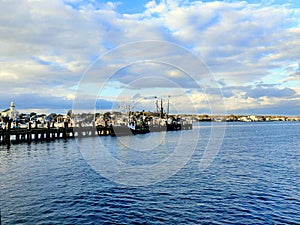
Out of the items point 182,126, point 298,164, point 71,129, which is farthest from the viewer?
point 182,126

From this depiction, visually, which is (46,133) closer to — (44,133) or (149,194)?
(44,133)

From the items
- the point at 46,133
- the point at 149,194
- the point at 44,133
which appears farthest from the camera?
the point at 44,133

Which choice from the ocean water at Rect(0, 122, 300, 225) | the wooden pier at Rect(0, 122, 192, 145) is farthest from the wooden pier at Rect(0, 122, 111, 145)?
the ocean water at Rect(0, 122, 300, 225)

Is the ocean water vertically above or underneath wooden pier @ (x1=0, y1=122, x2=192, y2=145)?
underneath

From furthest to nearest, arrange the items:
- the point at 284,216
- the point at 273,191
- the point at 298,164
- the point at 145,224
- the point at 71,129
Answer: the point at 71,129 < the point at 298,164 < the point at 273,191 < the point at 284,216 < the point at 145,224

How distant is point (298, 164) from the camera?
37.8 meters

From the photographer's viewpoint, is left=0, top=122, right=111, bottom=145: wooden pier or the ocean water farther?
left=0, top=122, right=111, bottom=145: wooden pier

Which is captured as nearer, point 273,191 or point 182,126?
point 273,191

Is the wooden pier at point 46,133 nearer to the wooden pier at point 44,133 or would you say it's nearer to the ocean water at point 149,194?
the wooden pier at point 44,133

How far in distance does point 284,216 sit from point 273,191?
6.23 metres

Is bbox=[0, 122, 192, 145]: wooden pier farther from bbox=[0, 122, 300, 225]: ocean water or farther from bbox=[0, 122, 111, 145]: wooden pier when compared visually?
bbox=[0, 122, 300, 225]: ocean water

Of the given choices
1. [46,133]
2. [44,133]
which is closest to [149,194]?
[46,133]

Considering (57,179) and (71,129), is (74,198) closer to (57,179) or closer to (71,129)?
(57,179)

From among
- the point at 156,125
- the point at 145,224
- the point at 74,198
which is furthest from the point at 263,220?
the point at 156,125
